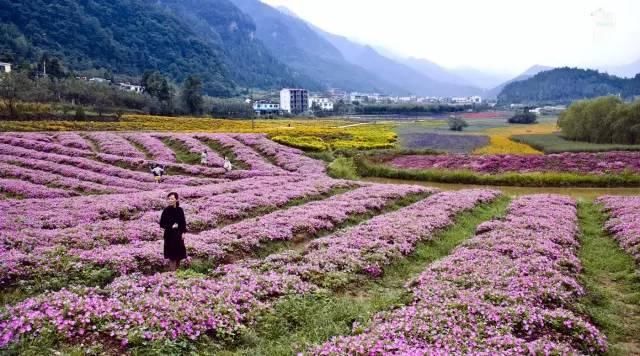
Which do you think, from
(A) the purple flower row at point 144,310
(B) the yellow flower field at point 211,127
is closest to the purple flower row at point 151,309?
(A) the purple flower row at point 144,310

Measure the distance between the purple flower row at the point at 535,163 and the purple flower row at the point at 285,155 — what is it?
1068 cm

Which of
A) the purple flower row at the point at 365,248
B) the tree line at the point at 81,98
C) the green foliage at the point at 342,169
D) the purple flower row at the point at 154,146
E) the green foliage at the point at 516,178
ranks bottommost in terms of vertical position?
the green foliage at the point at 516,178

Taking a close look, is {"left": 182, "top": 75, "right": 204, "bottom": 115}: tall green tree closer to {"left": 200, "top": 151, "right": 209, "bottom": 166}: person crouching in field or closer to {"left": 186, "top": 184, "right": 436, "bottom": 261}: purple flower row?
{"left": 200, "top": 151, "right": 209, "bottom": 166}: person crouching in field

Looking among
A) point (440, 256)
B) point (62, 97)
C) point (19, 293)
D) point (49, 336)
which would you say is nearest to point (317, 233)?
point (440, 256)

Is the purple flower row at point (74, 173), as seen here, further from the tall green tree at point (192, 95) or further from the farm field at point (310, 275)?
the tall green tree at point (192, 95)

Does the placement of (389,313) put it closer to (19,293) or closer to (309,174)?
(19,293)

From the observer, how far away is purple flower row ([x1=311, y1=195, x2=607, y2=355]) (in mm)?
10508

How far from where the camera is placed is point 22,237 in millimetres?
18594

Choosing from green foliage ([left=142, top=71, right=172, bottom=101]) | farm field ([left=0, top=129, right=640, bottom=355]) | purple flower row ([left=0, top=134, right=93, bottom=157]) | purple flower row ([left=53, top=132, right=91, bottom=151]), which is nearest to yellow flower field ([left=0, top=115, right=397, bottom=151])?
purple flower row ([left=53, top=132, right=91, bottom=151])

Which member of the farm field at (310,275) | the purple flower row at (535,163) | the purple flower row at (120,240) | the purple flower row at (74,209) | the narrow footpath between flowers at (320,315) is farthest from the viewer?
the purple flower row at (535,163)

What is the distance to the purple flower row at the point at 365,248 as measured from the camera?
57.2 ft

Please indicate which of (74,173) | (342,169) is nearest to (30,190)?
(74,173)

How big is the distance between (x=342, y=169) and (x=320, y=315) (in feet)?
131

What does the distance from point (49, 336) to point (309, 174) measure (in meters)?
38.1
